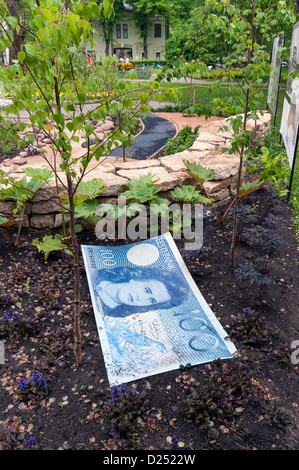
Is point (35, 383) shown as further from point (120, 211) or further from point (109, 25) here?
point (109, 25)

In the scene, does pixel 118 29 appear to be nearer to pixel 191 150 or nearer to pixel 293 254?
pixel 191 150

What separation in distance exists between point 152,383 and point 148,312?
68cm

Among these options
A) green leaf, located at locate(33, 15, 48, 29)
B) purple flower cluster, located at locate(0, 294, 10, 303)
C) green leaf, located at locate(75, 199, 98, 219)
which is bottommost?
purple flower cluster, located at locate(0, 294, 10, 303)

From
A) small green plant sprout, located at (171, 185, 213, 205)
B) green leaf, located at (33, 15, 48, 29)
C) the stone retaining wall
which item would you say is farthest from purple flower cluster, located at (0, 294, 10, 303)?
green leaf, located at (33, 15, 48, 29)

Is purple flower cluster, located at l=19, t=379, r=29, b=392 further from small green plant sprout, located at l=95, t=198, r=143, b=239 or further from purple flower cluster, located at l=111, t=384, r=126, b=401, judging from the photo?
small green plant sprout, located at l=95, t=198, r=143, b=239

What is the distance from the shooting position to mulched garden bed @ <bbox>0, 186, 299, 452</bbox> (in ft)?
6.63

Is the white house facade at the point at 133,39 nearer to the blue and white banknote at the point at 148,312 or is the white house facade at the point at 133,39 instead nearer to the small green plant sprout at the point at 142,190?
the small green plant sprout at the point at 142,190

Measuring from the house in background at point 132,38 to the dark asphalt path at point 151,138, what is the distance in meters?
29.3

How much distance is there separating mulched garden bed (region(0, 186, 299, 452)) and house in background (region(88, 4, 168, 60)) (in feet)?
123

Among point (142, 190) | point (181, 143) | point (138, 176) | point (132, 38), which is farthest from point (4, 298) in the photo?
point (132, 38)

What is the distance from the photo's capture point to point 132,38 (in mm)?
37312

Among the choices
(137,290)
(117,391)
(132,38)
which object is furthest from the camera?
(132,38)
